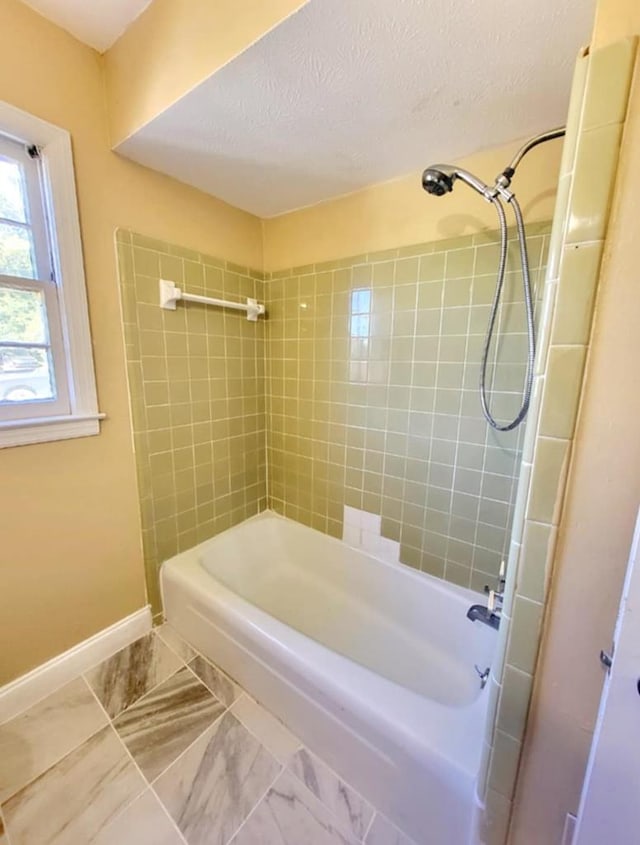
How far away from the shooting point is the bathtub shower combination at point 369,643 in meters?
0.88

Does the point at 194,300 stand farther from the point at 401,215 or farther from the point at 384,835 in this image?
the point at 384,835

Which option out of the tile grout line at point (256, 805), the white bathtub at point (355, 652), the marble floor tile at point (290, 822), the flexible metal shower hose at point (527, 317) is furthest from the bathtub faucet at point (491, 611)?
the tile grout line at point (256, 805)

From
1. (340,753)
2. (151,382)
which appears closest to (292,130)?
(151,382)

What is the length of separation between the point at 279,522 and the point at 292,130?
1.88 meters

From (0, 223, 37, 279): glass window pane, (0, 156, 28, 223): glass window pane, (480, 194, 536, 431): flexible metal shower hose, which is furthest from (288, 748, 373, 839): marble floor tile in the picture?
(0, 156, 28, 223): glass window pane

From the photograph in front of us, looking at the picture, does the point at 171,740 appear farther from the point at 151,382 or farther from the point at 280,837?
the point at 151,382

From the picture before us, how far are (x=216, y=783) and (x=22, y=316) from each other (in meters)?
1.67

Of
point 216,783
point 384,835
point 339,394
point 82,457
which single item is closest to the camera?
point 384,835

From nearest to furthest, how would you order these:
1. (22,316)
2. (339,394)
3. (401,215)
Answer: (22,316) → (401,215) → (339,394)

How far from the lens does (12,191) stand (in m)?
1.10

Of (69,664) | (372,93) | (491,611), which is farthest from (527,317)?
(69,664)

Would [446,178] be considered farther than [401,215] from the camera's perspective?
No

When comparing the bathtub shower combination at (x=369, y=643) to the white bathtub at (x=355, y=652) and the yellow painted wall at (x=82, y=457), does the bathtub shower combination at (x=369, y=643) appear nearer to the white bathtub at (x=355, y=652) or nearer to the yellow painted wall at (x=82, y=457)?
the white bathtub at (x=355, y=652)

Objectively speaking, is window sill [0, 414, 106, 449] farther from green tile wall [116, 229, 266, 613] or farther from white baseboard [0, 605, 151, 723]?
white baseboard [0, 605, 151, 723]
